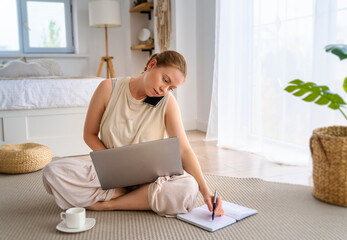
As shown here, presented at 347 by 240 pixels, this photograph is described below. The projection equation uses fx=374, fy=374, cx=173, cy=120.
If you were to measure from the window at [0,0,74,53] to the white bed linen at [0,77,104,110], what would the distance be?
7.51 ft

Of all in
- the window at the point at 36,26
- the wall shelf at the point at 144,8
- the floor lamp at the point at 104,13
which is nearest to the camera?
the wall shelf at the point at 144,8

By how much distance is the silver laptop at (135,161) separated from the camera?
145 cm

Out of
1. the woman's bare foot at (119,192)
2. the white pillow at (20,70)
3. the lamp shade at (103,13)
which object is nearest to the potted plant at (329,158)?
the woman's bare foot at (119,192)

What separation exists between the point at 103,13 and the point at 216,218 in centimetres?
377

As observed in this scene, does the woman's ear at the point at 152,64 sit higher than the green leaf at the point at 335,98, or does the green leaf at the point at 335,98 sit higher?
the woman's ear at the point at 152,64

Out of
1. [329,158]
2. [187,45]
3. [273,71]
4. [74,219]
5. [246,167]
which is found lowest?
[246,167]

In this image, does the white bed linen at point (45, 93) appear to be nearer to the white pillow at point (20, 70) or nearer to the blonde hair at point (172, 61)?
the white pillow at point (20, 70)

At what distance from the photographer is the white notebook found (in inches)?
58.8

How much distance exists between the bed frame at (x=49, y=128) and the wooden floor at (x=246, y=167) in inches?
39.4

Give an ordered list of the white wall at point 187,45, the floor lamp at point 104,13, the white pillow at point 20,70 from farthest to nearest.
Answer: the floor lamp at point 104,13 < the white wall at point 187,45 < the white pillow at point 20,70

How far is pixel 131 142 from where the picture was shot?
170 centimetres

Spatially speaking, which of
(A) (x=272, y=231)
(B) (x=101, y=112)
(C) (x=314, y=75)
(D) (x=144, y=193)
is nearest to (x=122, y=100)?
(B) (x=101, y=112)

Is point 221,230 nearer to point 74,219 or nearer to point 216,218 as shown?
point 216,218

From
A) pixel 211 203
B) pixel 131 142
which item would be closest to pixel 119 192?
pixel 131 142
